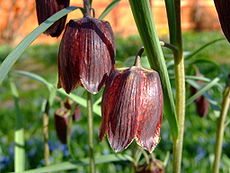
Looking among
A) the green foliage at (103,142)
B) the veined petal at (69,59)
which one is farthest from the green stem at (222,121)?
the veined petal at (69,59)

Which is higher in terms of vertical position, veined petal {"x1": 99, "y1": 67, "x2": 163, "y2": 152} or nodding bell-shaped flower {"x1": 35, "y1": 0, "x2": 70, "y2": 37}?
nodding bell-shaped flower {"x1": 35, "y1": 0, "x2": 70, "y2": 37}

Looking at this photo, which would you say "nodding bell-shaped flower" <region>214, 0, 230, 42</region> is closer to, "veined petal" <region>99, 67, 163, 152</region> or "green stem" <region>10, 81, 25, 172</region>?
"veined petal" <region>99, 67, 163, 152</region>

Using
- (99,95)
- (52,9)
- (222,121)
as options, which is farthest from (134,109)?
(99,95)

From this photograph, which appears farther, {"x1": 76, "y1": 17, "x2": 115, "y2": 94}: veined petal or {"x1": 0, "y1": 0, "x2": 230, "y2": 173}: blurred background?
{"x1": 0, "y1": 0, "x2": 230, "y2": 173}: blurred background

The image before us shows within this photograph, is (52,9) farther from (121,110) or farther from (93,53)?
(121,110)

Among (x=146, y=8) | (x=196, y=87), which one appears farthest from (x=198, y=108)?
(x=146, y=8)

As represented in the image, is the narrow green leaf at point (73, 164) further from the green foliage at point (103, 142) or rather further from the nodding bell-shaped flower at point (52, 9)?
the nodding bell-shaped flower at point (52, 9)

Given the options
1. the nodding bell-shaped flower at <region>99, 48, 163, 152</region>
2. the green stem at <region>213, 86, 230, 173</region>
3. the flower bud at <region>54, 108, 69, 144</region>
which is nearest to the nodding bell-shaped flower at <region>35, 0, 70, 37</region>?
the nodding bell-shaped flower at <region>99, 48, 163, 152</region>
